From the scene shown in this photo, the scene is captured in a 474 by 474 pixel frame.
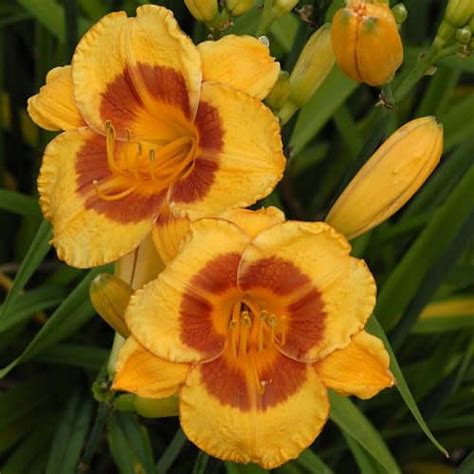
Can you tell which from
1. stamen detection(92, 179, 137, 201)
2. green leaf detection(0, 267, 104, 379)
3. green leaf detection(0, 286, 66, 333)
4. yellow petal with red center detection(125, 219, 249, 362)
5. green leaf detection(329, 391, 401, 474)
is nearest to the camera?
yellow petal with red center detection(125, 219, 249, 362)

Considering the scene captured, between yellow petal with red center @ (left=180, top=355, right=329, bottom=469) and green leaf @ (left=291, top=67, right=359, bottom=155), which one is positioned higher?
yellow petal with red center @ (left=180, top=355, right=329, bottom=469)

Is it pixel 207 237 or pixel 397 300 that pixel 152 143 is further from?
pixel 397 300

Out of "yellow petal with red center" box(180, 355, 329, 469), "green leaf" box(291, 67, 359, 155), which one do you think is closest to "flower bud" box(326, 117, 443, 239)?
"yellow petal with red center" box(180, 355, 329, 469)

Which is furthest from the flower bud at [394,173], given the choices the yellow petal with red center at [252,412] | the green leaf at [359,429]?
the green leaf at [359,429]

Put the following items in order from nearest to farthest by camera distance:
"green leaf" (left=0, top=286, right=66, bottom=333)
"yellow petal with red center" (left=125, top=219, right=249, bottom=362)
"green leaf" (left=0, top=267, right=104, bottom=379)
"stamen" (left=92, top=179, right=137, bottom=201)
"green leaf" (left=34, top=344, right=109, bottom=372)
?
1. "yellow petal with red center" (left=125, top=219, right=249, bottom=362)
2. "stamen" (left=92, top=179, right=137, bottom=201)
3. "green leaf" (left=0, top=267, right=104, bottom=379)
4. "green leaf" (left=0, top=286, right=66, bottom=333)
5. "green leaf" (left=34, top=344, right=109, bottom=372)

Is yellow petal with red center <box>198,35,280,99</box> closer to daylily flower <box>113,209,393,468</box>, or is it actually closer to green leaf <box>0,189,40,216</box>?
daylily flower <box>113,209,393,468</box>

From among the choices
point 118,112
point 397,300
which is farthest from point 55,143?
point 397,300

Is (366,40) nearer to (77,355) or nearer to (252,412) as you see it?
(252,412)
